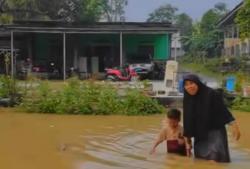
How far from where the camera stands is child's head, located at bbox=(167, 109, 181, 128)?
9348 mm

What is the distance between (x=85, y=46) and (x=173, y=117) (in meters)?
30.8

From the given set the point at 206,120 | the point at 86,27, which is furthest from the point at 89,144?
the point at 86,27

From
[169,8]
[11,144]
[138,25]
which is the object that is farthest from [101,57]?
[169,8]

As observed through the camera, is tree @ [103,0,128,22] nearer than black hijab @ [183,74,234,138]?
No

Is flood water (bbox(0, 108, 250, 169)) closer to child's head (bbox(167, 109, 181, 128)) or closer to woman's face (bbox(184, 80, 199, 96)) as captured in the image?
child's head (bbox(167, 109, 181, 128))

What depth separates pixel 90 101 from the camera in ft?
61.1

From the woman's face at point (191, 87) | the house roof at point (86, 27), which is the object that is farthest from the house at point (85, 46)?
the woman's face at point (191, 87)

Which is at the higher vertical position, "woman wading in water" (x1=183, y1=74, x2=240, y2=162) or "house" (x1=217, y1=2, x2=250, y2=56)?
"house" (x1=217, y1=2, x2=250, y2=56)

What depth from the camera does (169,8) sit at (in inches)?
4380

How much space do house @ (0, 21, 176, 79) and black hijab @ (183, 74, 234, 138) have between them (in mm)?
28988

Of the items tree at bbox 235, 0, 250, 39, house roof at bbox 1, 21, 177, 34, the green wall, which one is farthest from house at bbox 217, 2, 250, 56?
tree at bbox 235, 0, 250, 39

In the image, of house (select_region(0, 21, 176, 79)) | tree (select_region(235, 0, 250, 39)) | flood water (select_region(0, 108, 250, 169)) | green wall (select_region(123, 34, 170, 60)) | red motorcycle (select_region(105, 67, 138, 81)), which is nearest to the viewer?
flood water (select_region(0, 108, 250, 169))

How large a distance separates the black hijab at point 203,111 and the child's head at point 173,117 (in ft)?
1.28

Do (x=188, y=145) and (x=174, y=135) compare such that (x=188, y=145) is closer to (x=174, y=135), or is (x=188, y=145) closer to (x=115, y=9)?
(x=174, y=135)
